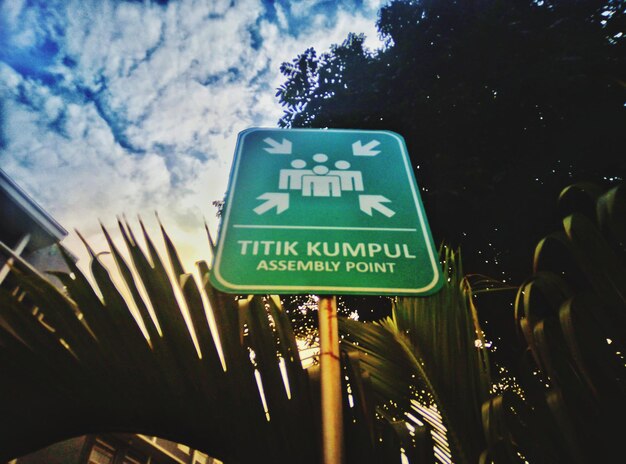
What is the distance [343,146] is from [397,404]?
97 centimetres

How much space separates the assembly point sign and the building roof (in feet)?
20.7

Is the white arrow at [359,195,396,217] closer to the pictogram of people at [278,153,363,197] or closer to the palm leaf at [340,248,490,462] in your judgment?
the pictogram of people at [278,153,363,197]

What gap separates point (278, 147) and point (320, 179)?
0.87 feet

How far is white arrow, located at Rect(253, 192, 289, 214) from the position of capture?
1.05 meters

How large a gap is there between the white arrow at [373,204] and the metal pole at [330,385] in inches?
12.6

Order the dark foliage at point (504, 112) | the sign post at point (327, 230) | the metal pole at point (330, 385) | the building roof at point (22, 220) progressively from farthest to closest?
the building roof at point (22, 220) < the dark foliage at point (504, 112) < the sign post at point (327, 230) < the metal pole at point (330, 385)

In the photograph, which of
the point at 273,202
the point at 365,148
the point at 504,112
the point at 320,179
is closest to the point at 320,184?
the point at 320,179

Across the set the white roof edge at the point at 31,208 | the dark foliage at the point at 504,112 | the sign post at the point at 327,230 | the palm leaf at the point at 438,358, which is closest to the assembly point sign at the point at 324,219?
the sign post at the point at 327,230

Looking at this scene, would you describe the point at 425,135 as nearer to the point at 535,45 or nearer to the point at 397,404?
the point at 535,45

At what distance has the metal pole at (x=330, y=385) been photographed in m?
0.70

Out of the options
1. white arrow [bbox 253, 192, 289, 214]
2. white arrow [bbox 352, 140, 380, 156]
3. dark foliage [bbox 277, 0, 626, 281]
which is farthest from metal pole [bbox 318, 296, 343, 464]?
dark foliage [bbox 277, 0, 626, 281]

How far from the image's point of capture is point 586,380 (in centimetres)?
67

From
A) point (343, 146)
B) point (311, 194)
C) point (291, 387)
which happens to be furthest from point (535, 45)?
point (291, 387)

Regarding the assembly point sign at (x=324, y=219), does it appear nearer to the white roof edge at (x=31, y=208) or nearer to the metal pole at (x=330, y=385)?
the metal pole at (x=330, y=385)
